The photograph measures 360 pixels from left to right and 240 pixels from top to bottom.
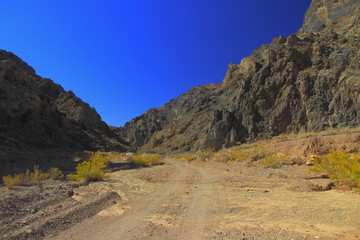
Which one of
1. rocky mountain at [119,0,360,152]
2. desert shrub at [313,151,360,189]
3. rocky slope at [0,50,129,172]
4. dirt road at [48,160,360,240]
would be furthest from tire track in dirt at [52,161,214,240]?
rocky mountain at [119,0,360,152]

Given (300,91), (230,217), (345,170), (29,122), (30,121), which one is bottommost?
(230,217)

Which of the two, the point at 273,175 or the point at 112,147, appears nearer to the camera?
the point at 273,175

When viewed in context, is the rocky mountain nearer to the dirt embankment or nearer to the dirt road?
the dirt road

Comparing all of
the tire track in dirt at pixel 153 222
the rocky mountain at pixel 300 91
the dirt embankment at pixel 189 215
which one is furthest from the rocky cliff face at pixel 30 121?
the tire track in dirt at pixel 153 222

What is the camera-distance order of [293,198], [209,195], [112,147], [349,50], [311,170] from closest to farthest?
[293,198] < [209,195] < [311,170] < [349,50] < [112,147]

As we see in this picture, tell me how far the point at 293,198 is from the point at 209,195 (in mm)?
2196

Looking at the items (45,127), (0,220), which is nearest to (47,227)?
(0,220)

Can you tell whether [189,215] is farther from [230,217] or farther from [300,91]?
[300,91]

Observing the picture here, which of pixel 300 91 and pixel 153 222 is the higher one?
pixel 300 91

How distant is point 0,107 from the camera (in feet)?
105

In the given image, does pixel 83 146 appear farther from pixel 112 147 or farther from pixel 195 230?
pixel 195 230

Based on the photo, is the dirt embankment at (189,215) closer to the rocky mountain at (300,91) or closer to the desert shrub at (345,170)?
the desert shrub at (345,170)

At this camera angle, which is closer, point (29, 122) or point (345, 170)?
point (345, 170)

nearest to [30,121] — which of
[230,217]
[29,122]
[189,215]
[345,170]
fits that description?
[29,122]
